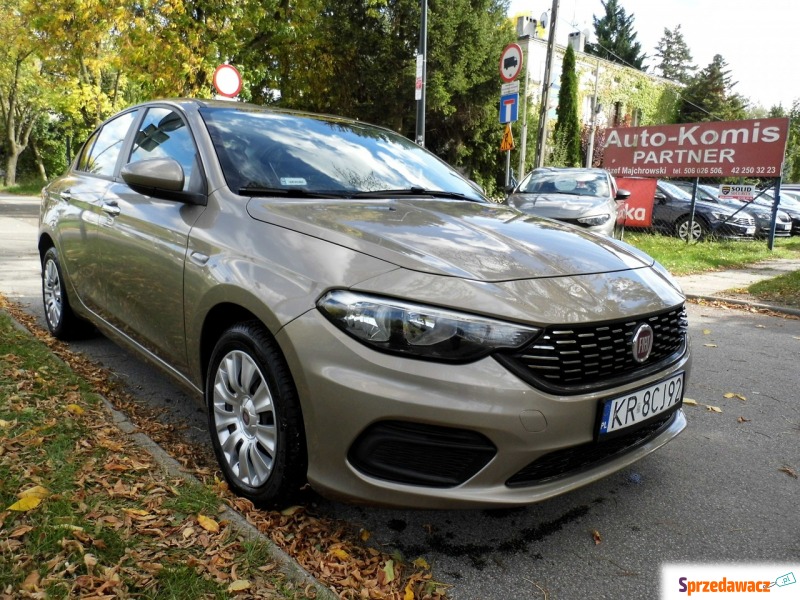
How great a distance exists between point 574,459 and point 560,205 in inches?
299

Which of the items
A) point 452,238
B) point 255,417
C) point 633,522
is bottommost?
point 633,522

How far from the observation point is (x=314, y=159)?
294 cm

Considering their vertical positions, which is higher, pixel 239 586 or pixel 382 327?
pixel 382 327

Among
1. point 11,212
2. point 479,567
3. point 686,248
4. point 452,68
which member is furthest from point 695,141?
point 11,212

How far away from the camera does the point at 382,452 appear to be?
6.37 ft

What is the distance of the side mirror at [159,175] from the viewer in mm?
2643

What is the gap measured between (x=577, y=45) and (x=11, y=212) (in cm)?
3143

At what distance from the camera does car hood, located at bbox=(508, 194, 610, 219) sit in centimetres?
901

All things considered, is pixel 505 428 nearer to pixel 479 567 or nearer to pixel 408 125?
pixel 479 567

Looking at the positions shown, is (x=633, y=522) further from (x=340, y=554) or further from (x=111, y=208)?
(x=111, y=208)

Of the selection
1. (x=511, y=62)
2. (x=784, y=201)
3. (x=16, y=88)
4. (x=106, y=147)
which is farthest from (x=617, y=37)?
(x=106, y=147)

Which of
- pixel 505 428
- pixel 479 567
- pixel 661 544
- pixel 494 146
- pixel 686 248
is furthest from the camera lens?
pixel 494 146

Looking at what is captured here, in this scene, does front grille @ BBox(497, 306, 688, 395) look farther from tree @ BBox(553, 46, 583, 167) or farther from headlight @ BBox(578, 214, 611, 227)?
tree @ BBox(553, 46, 583, 167)

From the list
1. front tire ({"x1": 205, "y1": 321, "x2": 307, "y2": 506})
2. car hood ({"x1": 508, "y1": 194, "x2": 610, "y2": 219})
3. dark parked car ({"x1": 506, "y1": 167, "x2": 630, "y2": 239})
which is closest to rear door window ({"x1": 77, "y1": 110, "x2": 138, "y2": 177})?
front tire ({"x1": 205, "y1": 321, "x2": 307, "y2": 506})
